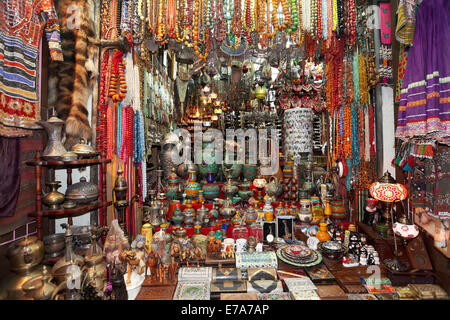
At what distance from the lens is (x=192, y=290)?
5.57ft

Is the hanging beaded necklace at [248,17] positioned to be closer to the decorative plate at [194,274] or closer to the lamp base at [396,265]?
the decorative plate at [194,274]

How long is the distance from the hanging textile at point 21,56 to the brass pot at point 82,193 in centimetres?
69

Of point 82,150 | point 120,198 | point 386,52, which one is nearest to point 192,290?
point 120,198

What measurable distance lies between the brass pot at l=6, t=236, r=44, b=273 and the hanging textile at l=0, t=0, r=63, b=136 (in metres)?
1.05

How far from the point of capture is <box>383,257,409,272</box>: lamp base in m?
1.90

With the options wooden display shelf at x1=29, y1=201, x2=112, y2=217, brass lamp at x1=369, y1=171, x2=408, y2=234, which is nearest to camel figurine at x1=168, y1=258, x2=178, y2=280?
wooden display shelf at x1=29, y1=201, x2=112, y2=217

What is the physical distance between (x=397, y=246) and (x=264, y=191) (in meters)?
1.86

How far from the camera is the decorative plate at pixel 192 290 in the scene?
1.62 m

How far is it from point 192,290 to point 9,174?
198 cm

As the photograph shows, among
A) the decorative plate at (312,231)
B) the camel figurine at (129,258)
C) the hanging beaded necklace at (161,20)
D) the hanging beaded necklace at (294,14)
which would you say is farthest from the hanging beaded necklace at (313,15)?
the camel figurine at (129,258)

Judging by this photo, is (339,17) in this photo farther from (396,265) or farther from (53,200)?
(53,200)

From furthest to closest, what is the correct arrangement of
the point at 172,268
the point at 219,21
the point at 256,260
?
the point at 219,21
the point at 256,260
the point at 172,268

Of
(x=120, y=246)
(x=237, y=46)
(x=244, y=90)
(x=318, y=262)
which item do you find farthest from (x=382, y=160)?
(x=244, y=90)

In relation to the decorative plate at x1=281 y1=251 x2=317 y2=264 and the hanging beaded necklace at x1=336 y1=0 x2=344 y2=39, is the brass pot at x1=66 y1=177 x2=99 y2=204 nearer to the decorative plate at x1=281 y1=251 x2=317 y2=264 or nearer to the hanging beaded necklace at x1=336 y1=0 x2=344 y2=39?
the decorative plate at x1=281 y1=251 x2=317 y2=264
